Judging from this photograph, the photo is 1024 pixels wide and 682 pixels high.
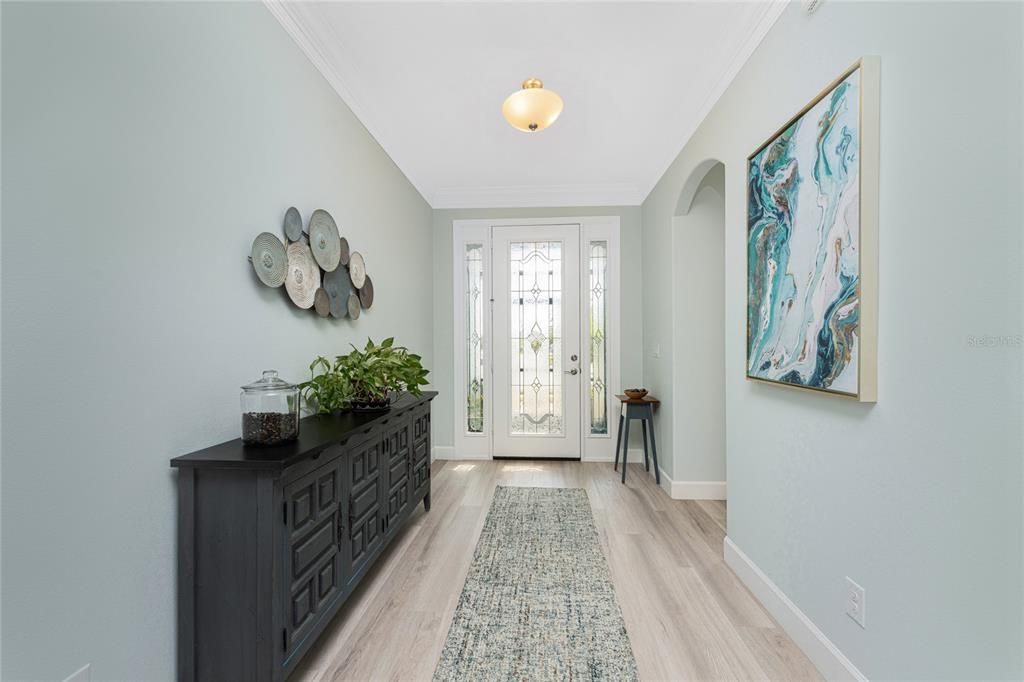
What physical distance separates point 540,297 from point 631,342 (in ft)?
A: 3.18

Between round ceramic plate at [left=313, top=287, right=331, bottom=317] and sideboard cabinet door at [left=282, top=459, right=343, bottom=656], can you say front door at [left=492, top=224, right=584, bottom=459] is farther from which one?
sideboard cabinet door at [left=282, top=459, right=343, bottom=656]

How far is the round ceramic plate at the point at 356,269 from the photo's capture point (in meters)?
2.68

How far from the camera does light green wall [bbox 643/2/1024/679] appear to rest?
40.4 inches

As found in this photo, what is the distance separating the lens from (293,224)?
2.07 m

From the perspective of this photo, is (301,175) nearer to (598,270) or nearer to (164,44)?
(164,44)

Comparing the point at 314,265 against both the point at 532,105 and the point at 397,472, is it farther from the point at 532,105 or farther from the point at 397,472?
the point at 532,105

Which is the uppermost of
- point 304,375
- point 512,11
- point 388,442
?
point 512,11

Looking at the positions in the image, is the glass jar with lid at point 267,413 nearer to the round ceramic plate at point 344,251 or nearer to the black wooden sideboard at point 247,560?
the black wooden sideboard at point 247,560

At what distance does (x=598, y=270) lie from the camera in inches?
180

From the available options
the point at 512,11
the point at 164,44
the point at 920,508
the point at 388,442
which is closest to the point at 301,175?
the point at 164,44

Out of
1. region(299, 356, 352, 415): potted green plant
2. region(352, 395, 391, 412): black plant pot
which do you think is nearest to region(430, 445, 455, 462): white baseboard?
region(352, 395, 391, 412): black plant pot

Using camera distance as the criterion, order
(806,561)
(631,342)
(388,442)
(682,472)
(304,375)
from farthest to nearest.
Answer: (631,342) < (682,472) < (388,442) < (304,375) < (806,561)

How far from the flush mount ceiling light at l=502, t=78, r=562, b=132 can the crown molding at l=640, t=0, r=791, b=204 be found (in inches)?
33.5

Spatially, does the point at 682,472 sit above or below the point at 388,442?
below
